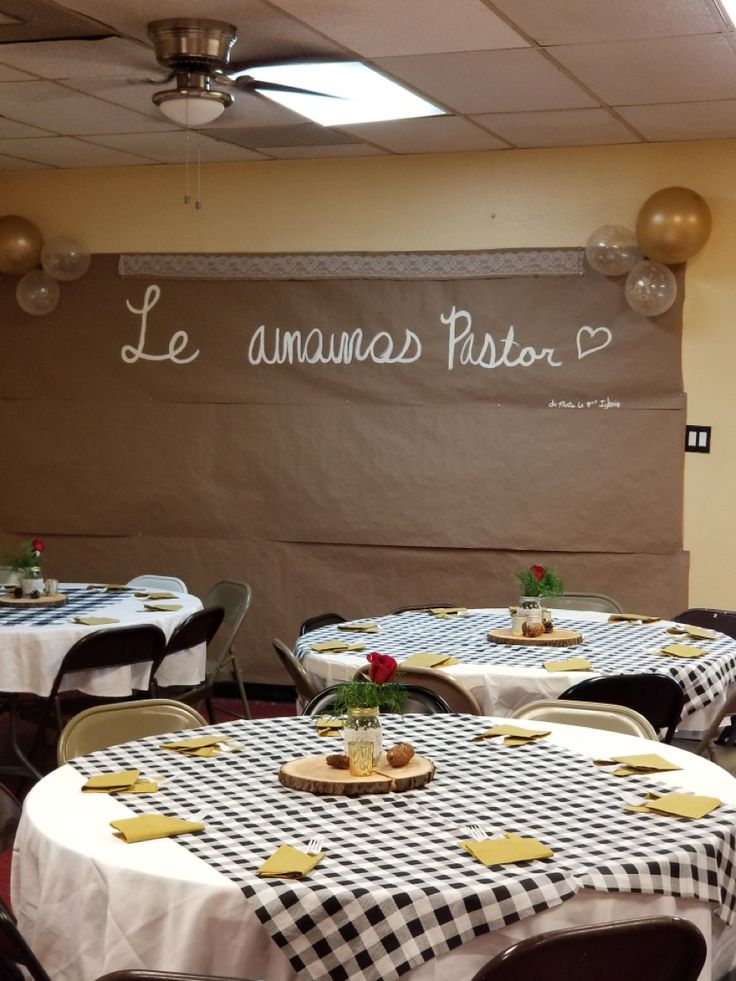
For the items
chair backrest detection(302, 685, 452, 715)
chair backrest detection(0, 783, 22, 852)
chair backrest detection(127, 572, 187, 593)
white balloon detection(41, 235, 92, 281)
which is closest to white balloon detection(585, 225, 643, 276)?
chair backrest detection(127, 572, 187, 593)

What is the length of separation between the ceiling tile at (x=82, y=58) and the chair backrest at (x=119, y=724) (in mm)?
3008

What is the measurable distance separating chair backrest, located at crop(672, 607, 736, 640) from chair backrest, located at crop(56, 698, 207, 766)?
311 centimetres

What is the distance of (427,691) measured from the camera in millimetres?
4016

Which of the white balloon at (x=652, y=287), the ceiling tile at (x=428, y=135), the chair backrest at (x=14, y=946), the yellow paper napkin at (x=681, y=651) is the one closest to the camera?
the chair backrest at (x=14, y=946)

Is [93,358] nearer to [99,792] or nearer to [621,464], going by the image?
[621,464]

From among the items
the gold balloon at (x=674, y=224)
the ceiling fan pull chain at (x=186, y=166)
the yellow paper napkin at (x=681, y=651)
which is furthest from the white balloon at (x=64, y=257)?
the yellow paper napkin at (x=681, y=651)

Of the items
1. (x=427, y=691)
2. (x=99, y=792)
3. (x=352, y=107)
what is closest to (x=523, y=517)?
(x=352, y=107)

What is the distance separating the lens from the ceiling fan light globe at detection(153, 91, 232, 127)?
550 cm

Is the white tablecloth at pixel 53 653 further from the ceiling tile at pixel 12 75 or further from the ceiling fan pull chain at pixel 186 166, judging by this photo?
the ceiling fan pull chain at pixel 186 166

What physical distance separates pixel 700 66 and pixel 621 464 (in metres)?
2.57

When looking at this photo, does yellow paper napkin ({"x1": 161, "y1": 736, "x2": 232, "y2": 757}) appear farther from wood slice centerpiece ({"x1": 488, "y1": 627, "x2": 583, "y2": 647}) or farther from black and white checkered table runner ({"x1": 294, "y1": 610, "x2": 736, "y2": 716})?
wood slice centerpiece ({"x1": 488, "y1": 627, "x2": 583, "y2": 647})

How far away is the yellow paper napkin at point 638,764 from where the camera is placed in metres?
3.09

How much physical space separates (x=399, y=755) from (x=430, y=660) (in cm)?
167

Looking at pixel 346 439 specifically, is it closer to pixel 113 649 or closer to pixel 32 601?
pixel 32 601
